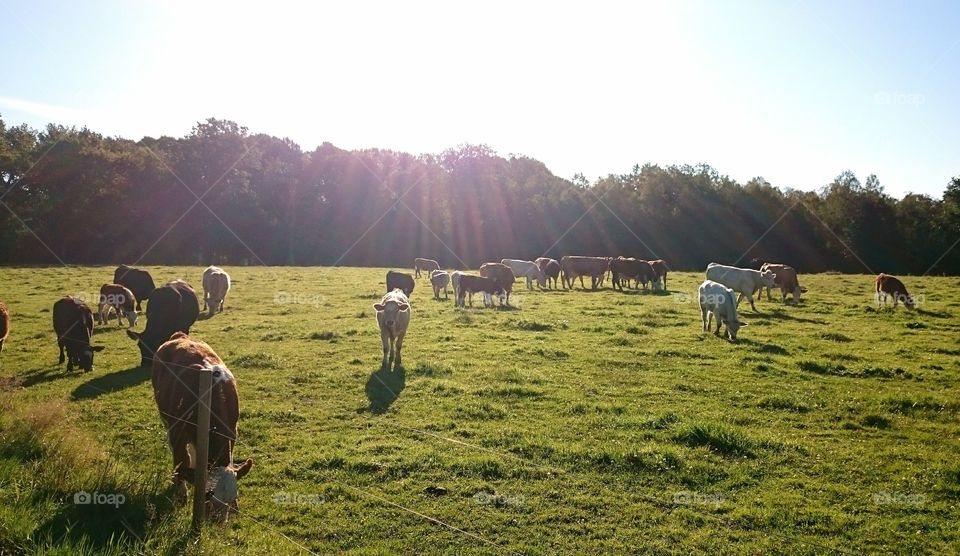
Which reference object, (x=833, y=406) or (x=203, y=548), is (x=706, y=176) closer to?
(x=833, y=406)

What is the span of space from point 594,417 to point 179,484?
20.3 feet

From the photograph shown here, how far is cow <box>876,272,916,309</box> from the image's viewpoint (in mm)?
23141

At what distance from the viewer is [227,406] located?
276 inches

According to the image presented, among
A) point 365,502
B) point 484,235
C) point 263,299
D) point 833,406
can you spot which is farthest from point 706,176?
point 365,502

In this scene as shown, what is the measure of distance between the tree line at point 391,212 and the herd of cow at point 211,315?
24504 millimetres

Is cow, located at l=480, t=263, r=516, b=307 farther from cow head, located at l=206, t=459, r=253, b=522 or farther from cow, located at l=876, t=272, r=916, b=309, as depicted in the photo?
cow head, located at l=206, t=459, r=253, b=522

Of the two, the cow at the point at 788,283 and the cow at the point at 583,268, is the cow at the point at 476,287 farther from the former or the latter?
the cow at the point at 788,283

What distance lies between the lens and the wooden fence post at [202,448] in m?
5.62

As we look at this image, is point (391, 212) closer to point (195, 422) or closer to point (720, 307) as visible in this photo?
point (720, 307)

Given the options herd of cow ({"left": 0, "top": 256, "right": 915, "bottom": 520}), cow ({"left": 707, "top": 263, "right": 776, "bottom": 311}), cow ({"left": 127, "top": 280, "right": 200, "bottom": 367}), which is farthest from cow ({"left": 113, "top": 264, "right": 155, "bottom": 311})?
cow ({"left": 707, "top": 263, "right": 776, "bottom": 311})

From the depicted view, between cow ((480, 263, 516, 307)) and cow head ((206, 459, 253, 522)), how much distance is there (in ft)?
61.4

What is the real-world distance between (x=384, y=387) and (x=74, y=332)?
7436mm

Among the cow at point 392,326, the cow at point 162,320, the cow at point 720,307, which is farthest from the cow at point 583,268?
the cow at point 162,320

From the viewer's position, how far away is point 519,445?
8.70 m
